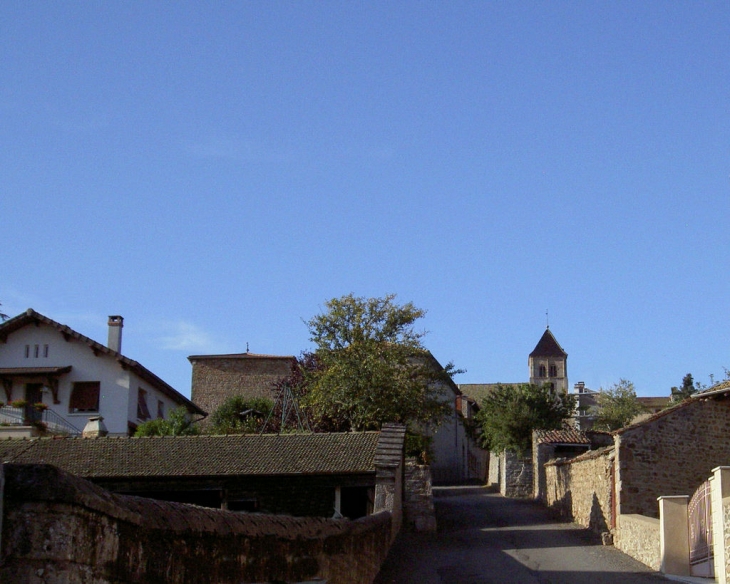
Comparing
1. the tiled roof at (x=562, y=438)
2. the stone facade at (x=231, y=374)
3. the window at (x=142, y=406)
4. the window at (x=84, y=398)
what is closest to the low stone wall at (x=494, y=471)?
the tiled roof at (x=562, y=438)

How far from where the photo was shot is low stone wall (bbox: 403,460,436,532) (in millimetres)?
24500

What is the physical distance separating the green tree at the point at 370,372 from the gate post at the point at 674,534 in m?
17.8

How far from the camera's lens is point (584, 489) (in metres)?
25.2

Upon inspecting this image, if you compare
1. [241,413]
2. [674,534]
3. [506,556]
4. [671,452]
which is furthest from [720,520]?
[241,413]

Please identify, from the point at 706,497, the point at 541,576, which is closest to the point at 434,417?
the point at 541,576

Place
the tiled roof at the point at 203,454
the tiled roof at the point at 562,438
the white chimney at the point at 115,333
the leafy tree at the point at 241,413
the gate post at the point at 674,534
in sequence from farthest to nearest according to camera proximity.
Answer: the white chimney at the point at 115,333 → the leafy tree at the point at 241,413 → the tiled roof at the point at 562,438 → the tiled roof at the point at 203,454 → the gate post at the point at 674,534

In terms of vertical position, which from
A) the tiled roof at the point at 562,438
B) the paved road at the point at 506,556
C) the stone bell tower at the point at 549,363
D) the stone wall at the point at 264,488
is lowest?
the paved road at the point at 506,556

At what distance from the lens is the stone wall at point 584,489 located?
22.2 m

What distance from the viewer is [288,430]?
3369 cm

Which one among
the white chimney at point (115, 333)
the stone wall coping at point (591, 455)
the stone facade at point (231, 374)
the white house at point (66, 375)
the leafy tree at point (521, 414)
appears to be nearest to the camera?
the stone wall coping at point (591, 455)

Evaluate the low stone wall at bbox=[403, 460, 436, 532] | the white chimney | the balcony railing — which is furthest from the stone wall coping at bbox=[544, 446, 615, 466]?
the white chimney

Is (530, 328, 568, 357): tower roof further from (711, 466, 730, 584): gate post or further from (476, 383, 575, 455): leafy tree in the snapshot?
(711, 466, 730, 584): gate post

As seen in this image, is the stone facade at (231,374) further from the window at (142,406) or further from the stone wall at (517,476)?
the stone wall at (517,476)

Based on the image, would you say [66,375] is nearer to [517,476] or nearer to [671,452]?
[517,476]
